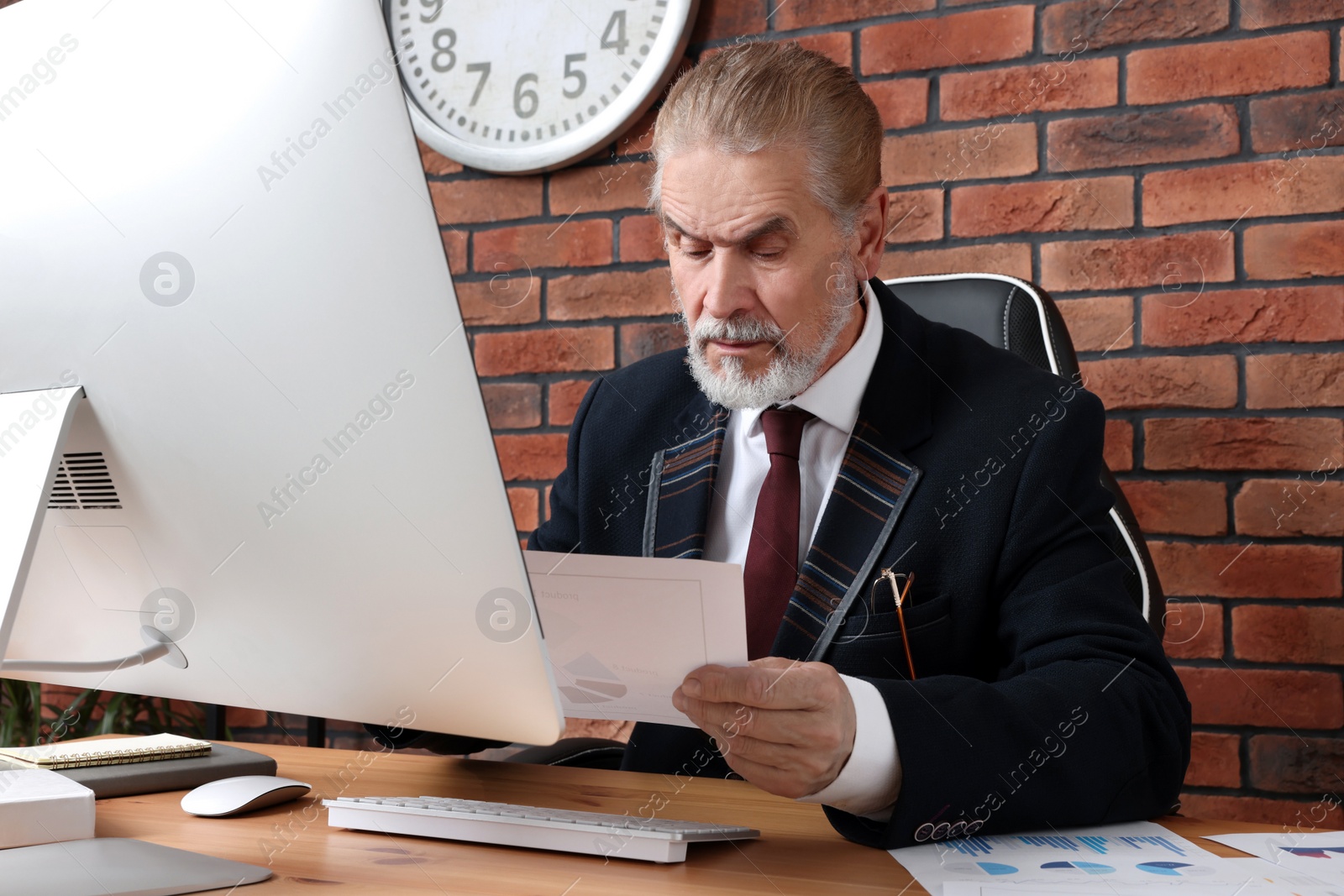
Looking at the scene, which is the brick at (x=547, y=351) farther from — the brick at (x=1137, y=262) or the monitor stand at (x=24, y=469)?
the monitor stand at (x=24, y=469)

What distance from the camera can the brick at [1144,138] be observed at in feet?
5.27

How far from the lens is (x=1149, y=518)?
166 centimetres

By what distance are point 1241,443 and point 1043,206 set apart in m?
0.45

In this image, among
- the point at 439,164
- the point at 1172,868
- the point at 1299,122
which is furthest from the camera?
the point at 439,164

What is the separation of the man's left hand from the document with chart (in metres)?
0.01

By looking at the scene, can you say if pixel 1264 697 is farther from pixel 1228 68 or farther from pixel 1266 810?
pixel 1228 68

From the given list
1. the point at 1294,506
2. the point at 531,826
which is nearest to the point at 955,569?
the point at 531,826

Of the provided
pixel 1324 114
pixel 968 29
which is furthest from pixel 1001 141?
pixel 1324 114

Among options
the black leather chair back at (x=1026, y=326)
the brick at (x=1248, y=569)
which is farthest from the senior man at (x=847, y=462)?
the brick at (x=1248, y=569)

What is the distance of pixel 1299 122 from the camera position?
5.13 ft

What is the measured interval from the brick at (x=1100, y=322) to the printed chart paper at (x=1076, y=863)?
1024mm

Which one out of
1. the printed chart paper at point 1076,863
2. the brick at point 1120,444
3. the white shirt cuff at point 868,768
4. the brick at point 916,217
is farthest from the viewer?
the brick at point 916,217

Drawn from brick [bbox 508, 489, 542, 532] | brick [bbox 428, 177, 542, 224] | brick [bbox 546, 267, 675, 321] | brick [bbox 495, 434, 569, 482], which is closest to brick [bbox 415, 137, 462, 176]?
brick [bbox 428, 177, 542, 224]

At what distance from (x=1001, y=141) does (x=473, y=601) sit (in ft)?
4.70
